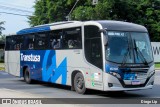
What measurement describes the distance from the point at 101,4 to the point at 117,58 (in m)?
41.0

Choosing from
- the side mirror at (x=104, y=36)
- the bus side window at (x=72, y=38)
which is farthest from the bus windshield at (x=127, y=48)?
the bus side window at (x=72, y=38)

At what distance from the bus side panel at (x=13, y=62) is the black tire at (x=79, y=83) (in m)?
7.12

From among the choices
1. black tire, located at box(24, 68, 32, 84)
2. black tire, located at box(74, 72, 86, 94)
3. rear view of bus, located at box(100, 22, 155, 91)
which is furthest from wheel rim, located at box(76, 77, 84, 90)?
black tire, located at box(24, 68, 32, 84)

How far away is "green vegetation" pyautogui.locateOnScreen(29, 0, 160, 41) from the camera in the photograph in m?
54.9

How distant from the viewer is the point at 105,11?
181 ft

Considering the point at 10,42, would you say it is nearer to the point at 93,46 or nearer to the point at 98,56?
the point at 93,46

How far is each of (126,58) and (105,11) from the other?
41.0 meters

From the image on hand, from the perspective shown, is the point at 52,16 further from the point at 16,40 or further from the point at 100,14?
the point at 16,40

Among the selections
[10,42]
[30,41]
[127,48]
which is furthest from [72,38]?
[10,42]

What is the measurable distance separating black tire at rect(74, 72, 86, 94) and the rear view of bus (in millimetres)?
1786

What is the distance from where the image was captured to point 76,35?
16672mm

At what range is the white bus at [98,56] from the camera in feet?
47.8

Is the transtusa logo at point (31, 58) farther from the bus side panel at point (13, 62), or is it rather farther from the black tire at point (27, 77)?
the bus side panel at point (13, 62)

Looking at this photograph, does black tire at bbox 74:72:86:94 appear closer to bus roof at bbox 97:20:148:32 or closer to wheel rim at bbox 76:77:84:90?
wheel rim at bbox 76:77:84:90
